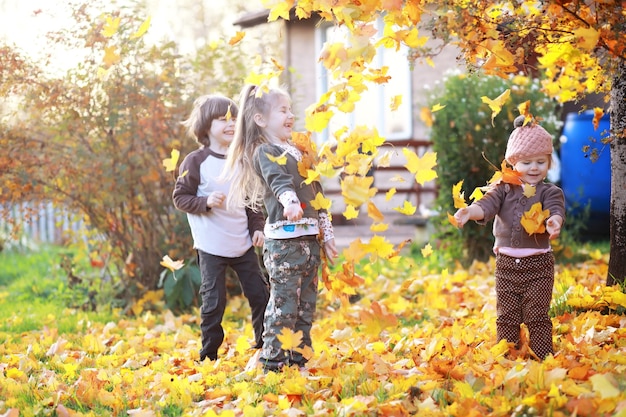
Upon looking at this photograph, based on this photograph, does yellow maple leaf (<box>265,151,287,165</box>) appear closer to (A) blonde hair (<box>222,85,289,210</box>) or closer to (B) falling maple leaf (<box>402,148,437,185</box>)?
(A) blonde hair (<box>222,85,289,210</box>)

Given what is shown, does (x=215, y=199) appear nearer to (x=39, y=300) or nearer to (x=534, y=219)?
(x=534, y=219)

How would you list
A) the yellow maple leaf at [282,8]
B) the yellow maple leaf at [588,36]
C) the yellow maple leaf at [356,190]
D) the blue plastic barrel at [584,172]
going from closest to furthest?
the yellow maple leaf at [588,36] → the yellow maple leaf at [282,8] → the yellow maple leaf at [356,190] → the blue plastic barrel at [584,172]

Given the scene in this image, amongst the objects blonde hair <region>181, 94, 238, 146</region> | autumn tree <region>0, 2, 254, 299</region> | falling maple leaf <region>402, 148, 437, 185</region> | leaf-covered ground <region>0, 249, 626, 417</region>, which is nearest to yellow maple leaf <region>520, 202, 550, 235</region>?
falling maple leaf <region>402, 148, 437, 185</region>

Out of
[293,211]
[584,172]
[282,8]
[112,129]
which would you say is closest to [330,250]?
[293,211]

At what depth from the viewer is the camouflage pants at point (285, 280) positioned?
3512 mm

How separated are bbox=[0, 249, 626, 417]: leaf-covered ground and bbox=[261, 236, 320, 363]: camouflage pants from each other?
0.53ft

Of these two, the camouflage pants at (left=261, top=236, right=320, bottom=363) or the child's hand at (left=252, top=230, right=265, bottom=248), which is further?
the child's hand at (left=252, top=230, right=265, bottom=248)

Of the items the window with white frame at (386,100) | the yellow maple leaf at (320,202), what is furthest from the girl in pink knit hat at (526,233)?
the window with white frame at (386,100)

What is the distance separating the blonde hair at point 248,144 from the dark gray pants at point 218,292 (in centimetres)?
47

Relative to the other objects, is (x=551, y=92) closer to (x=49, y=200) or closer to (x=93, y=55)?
(x=93, y=55)

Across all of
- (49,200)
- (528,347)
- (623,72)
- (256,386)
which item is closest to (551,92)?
(623,72)

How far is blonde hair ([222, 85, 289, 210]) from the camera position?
12.1ft

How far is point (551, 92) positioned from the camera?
4840 mm

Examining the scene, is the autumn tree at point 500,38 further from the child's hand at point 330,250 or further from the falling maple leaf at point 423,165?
the child's hand at point 330,250
